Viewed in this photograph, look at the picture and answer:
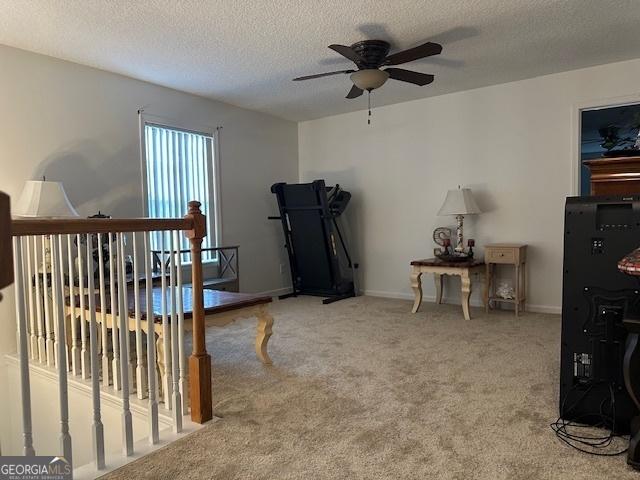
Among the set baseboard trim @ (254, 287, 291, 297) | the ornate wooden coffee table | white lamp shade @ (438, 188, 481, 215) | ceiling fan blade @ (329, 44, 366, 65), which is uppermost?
ceiling fan blade @ (329, 44, 366, 65)

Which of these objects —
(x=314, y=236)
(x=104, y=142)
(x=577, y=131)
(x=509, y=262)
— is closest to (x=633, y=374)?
(x=509, y=262)

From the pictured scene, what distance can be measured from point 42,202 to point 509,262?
418cm

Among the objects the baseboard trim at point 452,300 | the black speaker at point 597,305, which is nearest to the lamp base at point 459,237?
the baseboard trim at point 452,300

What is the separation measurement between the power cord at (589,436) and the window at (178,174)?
391 cm

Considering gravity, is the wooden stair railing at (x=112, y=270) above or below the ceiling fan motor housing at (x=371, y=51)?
below

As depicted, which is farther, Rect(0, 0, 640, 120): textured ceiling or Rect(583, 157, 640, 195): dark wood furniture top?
Rect(0, 0, 640, 120): textured ceiling

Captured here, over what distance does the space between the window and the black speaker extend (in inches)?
152

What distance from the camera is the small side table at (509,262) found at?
4.48m

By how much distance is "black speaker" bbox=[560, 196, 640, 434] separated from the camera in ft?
6.71

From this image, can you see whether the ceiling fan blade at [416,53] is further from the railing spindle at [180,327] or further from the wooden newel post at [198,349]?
the railing spindle at [180,327]

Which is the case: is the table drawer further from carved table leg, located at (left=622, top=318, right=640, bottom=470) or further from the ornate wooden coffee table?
carved table leg, located at (left=622, top=318, right=640, bottom=470)

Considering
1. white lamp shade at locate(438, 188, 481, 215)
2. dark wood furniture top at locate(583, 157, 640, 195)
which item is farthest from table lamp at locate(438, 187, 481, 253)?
dark wood furniture top at locate(583, 157, 640, 195)

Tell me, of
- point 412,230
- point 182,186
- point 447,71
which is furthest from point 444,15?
point 182,186

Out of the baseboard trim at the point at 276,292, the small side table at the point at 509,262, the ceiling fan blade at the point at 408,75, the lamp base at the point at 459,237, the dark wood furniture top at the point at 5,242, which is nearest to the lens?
the dark wood furniture top at the point at 5,242
